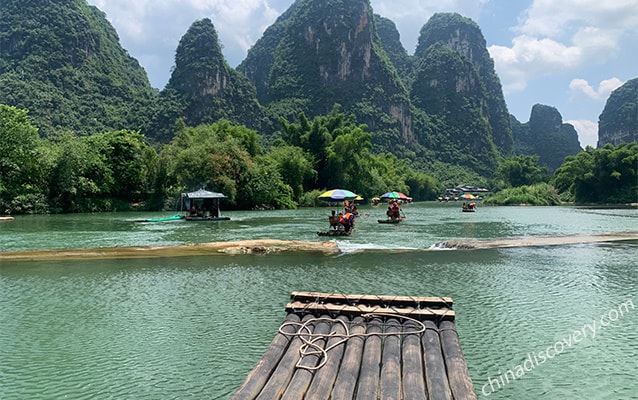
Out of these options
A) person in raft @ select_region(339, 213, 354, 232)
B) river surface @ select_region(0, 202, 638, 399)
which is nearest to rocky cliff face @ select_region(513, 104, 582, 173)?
person in raft @ select_region(339, 213, 354, 232)

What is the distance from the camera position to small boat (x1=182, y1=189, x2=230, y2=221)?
28.0 metres

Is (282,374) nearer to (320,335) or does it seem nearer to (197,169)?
(320,335)

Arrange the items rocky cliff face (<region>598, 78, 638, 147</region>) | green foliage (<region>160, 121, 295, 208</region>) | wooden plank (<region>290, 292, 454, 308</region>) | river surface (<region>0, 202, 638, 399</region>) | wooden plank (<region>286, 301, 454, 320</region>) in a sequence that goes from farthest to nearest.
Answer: rocky cliff face (<region>598, 78, 638, 147</region>) < green foliage (<region>160, 121, 295, 208</region>) < wooden plank (<region>290, 292, 454, 308</region>) < river surface (<region>0, 202, 638, 399</region>) < wooden plank (<region>286, 301, 454, 320</region>)

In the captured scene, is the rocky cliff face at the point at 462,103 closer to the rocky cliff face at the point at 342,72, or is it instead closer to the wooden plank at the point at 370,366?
the rocky cliff face at the point at 342,72

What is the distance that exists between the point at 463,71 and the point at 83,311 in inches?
6593

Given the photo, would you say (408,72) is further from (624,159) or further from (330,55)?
(624,159)

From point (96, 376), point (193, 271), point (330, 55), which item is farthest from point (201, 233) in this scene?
point (330, 55)

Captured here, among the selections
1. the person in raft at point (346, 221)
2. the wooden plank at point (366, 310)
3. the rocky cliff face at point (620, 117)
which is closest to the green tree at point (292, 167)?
the person in raft at point (346, 221)

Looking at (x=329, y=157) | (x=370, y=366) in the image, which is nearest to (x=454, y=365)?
(x=370, y=366)

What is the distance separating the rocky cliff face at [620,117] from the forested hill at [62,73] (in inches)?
5252

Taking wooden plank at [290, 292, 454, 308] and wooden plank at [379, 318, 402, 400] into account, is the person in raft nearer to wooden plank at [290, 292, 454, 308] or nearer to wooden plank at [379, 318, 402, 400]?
wooden plank at [290, 292, 454, 308]

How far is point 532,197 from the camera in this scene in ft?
218

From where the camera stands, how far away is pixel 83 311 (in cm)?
795

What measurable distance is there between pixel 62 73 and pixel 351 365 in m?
98.8
